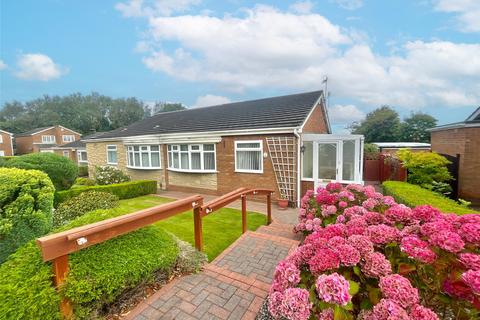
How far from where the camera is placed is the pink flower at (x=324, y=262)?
4.89ft

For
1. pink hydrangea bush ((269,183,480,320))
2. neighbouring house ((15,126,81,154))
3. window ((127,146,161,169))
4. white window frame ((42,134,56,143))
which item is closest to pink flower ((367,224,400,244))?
pink hydrangea bush ((269,183,480,320))

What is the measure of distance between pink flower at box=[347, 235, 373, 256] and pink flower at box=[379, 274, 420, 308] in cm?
25

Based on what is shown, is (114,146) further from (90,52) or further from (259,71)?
(259,71)

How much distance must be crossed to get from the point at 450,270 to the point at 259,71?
62.6 ft

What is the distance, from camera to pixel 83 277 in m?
2.22

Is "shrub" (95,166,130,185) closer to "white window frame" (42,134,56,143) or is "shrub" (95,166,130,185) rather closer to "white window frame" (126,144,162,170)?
"white window frame" (126,144,162,170)

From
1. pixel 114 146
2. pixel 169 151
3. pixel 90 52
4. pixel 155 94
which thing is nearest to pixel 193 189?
pixel 169 151

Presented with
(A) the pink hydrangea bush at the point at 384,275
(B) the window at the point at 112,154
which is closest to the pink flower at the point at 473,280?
(A) the pink hydrangea bush at the point at 384,275

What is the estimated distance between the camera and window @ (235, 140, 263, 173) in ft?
30.9

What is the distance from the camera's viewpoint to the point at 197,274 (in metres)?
3.28

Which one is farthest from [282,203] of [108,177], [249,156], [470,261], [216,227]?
[108,177]

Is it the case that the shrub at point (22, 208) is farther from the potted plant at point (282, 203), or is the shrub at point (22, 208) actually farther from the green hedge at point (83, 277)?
the potted plant at point (282, 203)

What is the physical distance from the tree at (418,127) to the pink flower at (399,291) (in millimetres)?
43283

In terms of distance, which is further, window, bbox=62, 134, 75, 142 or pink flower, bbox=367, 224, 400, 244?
window, bbox=62, 134, 75, 142
